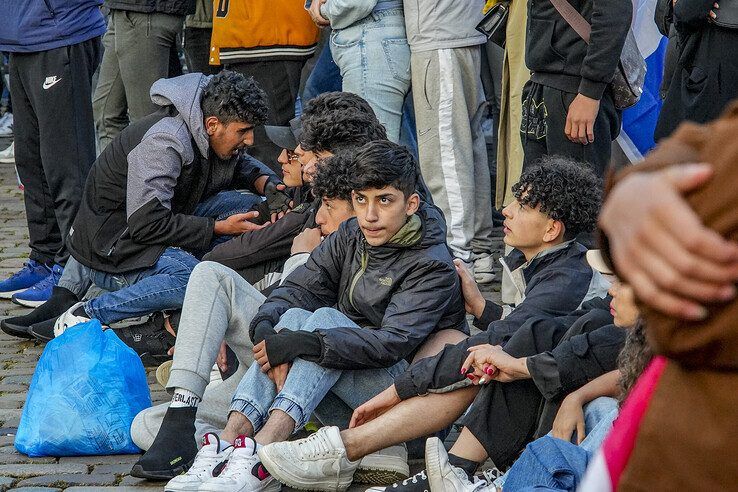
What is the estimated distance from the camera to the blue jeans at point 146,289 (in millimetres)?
5652

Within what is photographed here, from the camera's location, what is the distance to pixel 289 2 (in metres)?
6.87

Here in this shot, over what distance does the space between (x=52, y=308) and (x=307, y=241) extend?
5.75 ft

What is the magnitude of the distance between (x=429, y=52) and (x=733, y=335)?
5.03m

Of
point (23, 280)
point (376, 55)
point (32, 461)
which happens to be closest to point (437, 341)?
point (32, 461)

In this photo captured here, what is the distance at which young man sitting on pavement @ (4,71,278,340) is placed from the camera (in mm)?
5691

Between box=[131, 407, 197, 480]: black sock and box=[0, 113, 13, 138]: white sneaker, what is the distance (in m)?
8.14

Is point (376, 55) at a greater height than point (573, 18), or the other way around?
point (573, 18)

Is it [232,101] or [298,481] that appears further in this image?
[232,101]

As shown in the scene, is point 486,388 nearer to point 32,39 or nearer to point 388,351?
point 388,351

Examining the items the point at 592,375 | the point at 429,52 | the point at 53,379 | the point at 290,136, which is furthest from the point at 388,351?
the point at 429,52

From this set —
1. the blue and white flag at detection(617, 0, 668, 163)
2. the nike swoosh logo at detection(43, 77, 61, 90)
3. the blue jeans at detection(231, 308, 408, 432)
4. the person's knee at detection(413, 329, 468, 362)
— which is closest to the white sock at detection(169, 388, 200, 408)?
the blue jeans at detection(231, 308, 408, 432)

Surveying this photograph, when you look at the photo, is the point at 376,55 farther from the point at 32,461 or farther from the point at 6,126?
the point at 6,126

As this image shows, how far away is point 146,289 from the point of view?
5.66 m

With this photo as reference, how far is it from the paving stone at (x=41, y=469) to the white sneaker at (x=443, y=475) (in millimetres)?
1378
